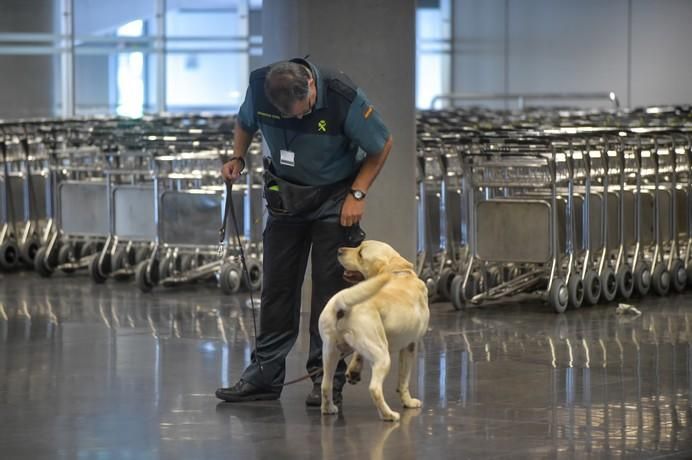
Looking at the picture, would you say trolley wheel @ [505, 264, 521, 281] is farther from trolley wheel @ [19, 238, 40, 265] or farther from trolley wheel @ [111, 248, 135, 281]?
trolley wheel @ [19, 238, 40, 265]

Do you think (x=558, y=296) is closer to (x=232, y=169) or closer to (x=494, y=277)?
(x=494, y=277)

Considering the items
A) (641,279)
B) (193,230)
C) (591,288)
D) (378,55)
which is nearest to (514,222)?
(591,288)

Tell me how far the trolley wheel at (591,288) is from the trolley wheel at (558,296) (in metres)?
0.34

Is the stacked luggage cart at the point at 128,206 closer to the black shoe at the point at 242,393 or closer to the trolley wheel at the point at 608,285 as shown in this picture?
the trolley wheel at the point at 608,285

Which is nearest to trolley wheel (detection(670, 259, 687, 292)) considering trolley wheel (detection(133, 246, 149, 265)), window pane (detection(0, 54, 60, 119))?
trolley wheel (detection(133, 246, 149, 265))

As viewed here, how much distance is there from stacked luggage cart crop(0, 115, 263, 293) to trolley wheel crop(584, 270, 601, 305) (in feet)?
8.33

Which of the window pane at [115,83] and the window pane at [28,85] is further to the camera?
the window pane at [115,83]

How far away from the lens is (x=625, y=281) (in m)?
11.5

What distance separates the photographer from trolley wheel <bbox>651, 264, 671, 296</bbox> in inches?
463

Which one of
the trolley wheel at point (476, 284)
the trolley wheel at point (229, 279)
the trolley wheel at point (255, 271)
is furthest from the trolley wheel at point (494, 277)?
the trolley wheel at point (229, 279)

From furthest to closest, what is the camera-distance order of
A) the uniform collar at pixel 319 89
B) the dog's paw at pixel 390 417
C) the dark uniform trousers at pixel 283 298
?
1. the dark uniform trousers at pixel 283 298
2. the uniform collar at pixel 319 89
3. the dog's paw at pixel 390 417

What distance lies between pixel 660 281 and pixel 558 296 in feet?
5.04

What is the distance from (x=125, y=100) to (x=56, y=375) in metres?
17.9

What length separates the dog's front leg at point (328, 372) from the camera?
643 centimetres
